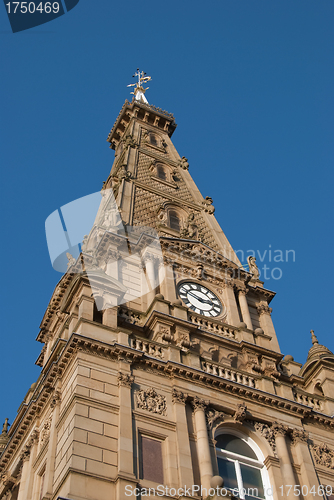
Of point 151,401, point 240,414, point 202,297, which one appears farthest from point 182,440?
point 202,297

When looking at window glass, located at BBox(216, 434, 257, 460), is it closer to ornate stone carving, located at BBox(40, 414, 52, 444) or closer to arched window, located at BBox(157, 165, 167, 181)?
ornate stone carving, located at BBox(40, 414, 52, 444)

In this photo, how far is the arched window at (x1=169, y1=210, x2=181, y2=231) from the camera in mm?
45094

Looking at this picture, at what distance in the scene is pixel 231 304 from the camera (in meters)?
37.4

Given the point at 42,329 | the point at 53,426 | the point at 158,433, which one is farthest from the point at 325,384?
the point at 42,329

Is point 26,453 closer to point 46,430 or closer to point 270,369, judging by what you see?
point 46,430

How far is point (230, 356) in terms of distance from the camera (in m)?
33.7

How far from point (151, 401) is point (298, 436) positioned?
6284 millimetres

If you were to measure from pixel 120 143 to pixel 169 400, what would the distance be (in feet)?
129

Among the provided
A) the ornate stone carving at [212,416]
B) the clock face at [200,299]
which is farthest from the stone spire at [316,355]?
the ornate stone carving at [212,416]

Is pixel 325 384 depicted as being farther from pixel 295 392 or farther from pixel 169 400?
pixel 169 400

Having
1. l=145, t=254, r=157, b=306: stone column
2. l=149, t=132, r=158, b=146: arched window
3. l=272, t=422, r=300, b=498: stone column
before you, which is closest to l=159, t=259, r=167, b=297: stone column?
l=145, t=254, r=157, b=306: stone column

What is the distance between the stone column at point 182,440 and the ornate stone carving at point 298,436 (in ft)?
15.7

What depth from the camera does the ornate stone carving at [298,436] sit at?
28.5 meters

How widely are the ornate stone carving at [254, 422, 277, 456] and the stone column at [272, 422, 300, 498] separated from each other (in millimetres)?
125
